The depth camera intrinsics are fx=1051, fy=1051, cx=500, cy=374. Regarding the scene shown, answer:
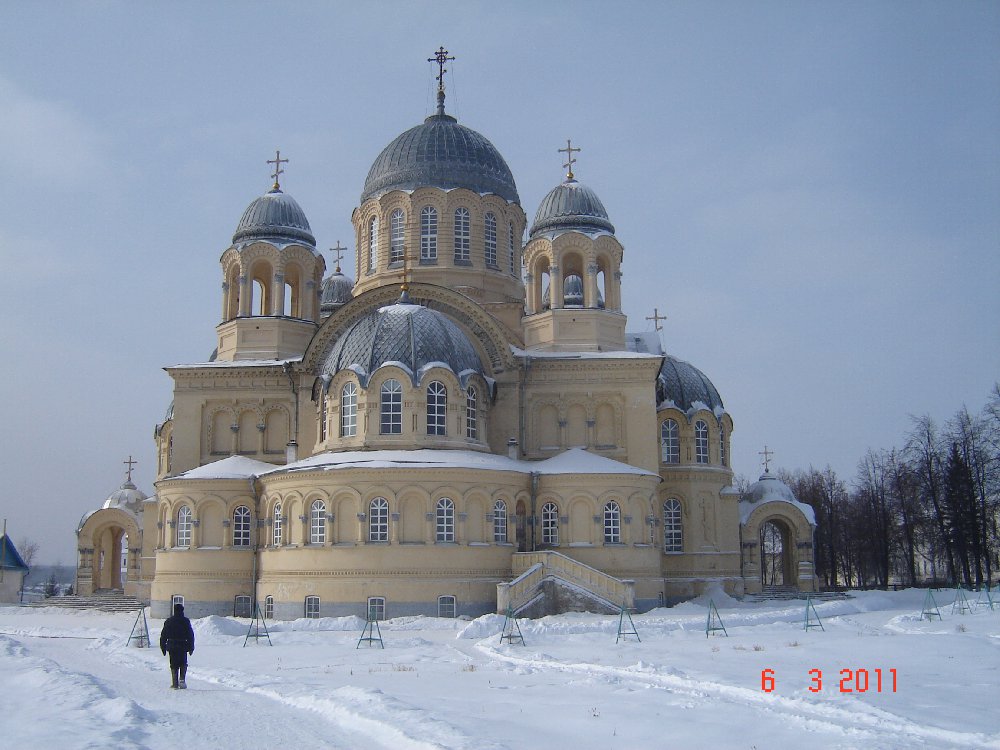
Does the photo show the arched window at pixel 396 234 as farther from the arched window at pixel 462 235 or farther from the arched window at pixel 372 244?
the arched window at pixel 462 235

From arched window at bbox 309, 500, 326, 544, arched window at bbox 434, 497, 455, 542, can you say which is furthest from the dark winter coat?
arched window at bbox 434, 497, 455, 542

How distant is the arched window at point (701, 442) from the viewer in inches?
1497

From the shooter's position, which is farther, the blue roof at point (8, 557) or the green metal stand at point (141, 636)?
the blue roof at point (8, 557)

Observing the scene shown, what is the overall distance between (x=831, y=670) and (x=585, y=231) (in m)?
22.7

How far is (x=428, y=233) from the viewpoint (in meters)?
38.5

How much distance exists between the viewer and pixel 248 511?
109ft

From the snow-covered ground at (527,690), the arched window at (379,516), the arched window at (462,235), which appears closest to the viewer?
the snow-covered ground at (527,690)

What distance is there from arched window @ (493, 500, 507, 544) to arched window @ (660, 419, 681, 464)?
9.14 m

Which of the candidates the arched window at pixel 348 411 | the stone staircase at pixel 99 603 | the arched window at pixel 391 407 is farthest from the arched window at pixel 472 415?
the stone staircase at pixel 99 603

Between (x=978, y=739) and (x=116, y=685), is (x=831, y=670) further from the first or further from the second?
(x=116, y=685)

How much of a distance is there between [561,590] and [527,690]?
44.3 feet

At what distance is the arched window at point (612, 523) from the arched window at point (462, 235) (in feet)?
37.4

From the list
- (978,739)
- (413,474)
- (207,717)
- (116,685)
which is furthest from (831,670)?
(413,474)

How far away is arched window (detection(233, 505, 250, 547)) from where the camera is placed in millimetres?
33000
